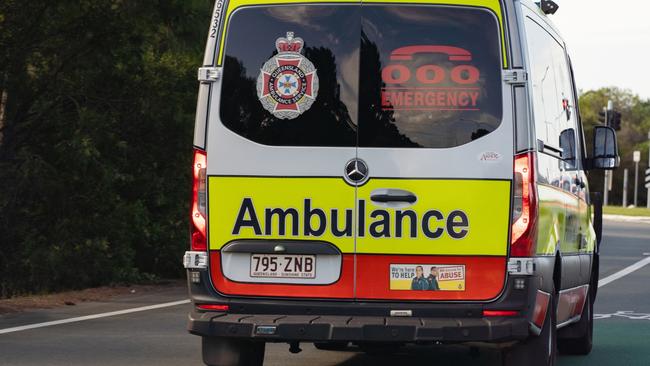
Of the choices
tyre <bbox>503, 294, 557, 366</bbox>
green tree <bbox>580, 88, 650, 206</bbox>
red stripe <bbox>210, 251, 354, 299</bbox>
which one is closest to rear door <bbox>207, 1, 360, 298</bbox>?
red stripe <bbox>210, 251, 354, 299</bbox>

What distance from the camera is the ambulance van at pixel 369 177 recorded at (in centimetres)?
845

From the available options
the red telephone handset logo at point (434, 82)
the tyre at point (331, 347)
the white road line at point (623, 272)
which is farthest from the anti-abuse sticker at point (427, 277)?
the white road line at point (623, 272)

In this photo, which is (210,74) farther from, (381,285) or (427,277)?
(427,277)

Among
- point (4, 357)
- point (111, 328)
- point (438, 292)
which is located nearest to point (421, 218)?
point (438, 292)

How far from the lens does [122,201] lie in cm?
2169

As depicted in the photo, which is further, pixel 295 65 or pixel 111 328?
pixel 111 328

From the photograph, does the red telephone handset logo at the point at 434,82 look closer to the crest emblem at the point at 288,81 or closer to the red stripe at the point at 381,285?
the crest emblem at the point at 288,81

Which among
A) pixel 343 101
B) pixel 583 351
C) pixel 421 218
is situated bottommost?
pixel 583 351

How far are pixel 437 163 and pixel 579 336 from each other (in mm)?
3716

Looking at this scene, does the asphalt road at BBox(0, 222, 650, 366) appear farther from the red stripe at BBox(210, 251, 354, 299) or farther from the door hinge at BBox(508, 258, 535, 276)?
the door hinge at BBox(508, 258, 535, 276)

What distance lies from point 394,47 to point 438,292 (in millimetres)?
1466

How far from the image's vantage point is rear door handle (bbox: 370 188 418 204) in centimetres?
848

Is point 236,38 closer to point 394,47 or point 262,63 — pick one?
point 262,63

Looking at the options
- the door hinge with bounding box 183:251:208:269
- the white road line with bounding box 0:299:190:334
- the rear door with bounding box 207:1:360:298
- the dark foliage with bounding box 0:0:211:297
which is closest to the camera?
the rear door with bounding box 207:1:360:298
